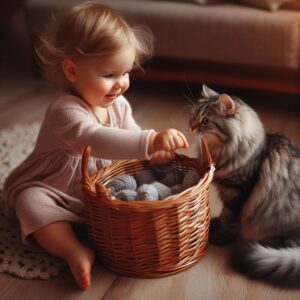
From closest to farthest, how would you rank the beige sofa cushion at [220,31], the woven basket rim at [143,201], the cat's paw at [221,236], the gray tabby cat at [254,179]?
1. the woven basket rim at [143,201]
2. the gray tabby cat at [254,179]
3. the cat's paw at [221,236]
4. the beige sofa cushion at [220,31]

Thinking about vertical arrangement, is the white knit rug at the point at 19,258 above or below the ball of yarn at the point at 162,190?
below

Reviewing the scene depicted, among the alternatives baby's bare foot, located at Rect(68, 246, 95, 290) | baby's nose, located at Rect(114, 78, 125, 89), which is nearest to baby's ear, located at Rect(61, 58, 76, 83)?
baby's nose, located at Rect(114, 78, 125, 89)

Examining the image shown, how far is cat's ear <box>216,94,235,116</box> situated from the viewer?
48.9 inches

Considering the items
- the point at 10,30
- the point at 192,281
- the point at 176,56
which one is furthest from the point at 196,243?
the point at 10,30

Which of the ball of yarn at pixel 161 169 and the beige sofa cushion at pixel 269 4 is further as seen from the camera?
the beige sofa cushion at pixel 269 4

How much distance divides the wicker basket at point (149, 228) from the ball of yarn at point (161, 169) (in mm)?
133

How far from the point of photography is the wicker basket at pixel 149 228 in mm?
1168

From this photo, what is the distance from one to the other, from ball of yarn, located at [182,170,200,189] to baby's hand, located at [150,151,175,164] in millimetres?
89

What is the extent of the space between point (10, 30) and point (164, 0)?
1.47 m

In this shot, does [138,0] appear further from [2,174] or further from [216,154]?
[216,154]

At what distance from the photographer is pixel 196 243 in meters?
1.30

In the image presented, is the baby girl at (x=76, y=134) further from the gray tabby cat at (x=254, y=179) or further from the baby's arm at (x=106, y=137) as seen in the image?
the gray tabby cat at (x=254, y=179)

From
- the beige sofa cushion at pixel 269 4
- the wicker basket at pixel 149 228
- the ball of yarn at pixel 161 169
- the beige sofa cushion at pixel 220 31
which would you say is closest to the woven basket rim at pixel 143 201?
the wicker basket at pixel 149 228

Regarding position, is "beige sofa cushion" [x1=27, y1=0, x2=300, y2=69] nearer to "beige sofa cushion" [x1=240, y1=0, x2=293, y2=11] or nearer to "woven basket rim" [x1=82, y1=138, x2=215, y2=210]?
"beige sofa cushion" [x1=240, y1=0, x2=293, y2=11]
